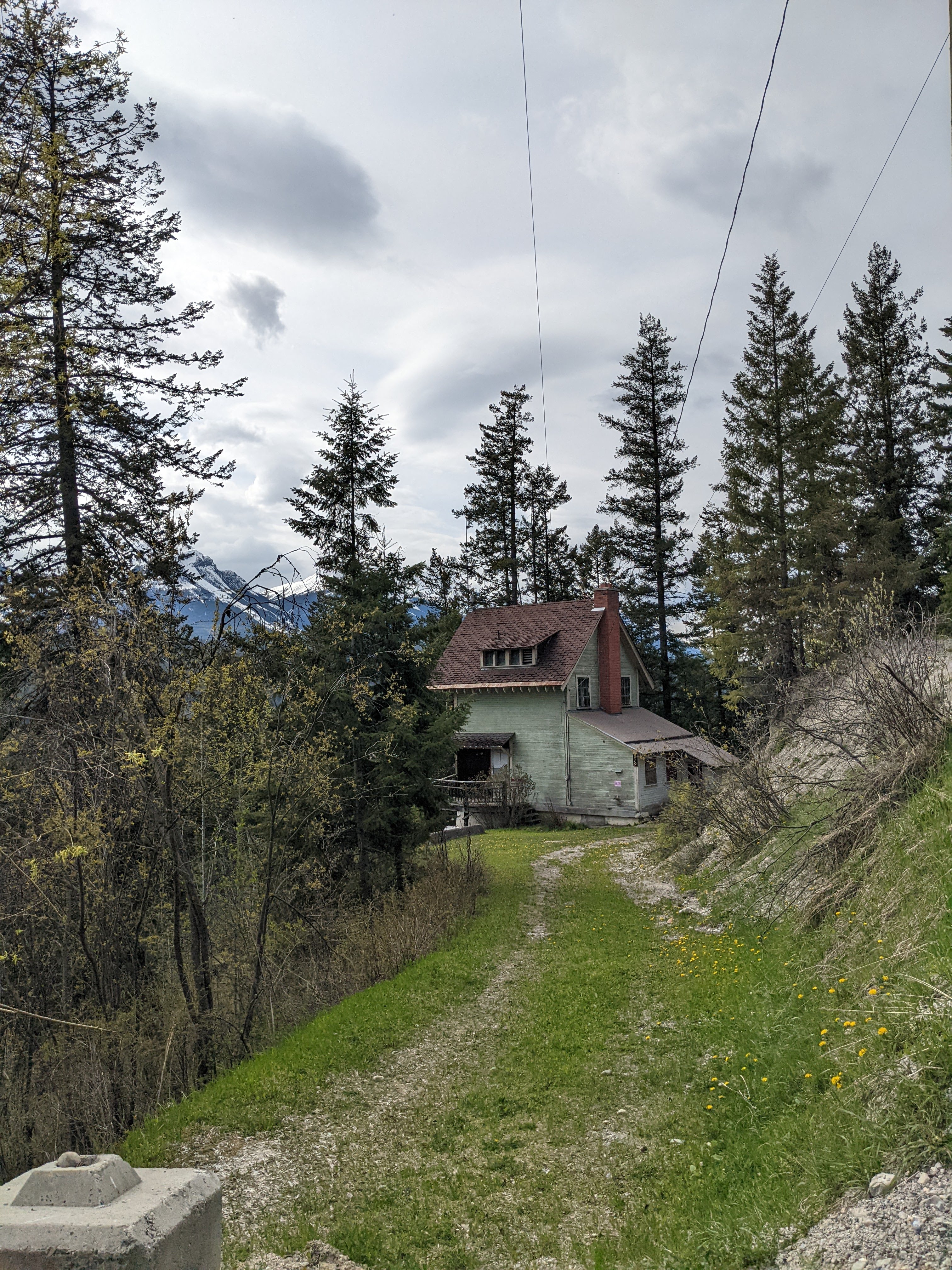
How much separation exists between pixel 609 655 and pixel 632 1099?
23969 mm

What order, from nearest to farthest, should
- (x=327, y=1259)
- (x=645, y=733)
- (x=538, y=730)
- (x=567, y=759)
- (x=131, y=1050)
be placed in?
(x=327, y=1259) → (x=131, y=1050) → (x=567, y=759) → (x=645, y=733) → (x=538, y=730)

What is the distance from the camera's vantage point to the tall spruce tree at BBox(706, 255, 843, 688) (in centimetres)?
2648

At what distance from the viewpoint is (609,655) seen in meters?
29.7

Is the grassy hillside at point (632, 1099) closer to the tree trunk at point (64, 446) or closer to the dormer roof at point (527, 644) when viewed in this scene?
the tree trunk at point (64, 446)

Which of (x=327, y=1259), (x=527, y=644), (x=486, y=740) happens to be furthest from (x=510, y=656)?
(x=327, y=1259)

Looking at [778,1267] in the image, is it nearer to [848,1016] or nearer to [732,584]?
[848,1016]

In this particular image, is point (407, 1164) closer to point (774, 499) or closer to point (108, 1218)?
point (108, 1218)

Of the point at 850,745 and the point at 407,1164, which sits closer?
the point at 407,1164

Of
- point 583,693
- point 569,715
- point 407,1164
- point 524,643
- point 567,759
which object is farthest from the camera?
point 524,643

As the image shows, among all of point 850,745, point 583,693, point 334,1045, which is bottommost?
point 334,1045

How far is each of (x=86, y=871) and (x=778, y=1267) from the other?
Result: 274 inches

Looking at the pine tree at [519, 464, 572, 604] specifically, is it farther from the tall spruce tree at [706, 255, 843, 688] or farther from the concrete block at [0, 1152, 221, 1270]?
the concrete block at [0, 1152, 221, 1270]

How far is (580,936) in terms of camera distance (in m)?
11.6

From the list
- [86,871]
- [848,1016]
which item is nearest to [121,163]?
[86,871]
